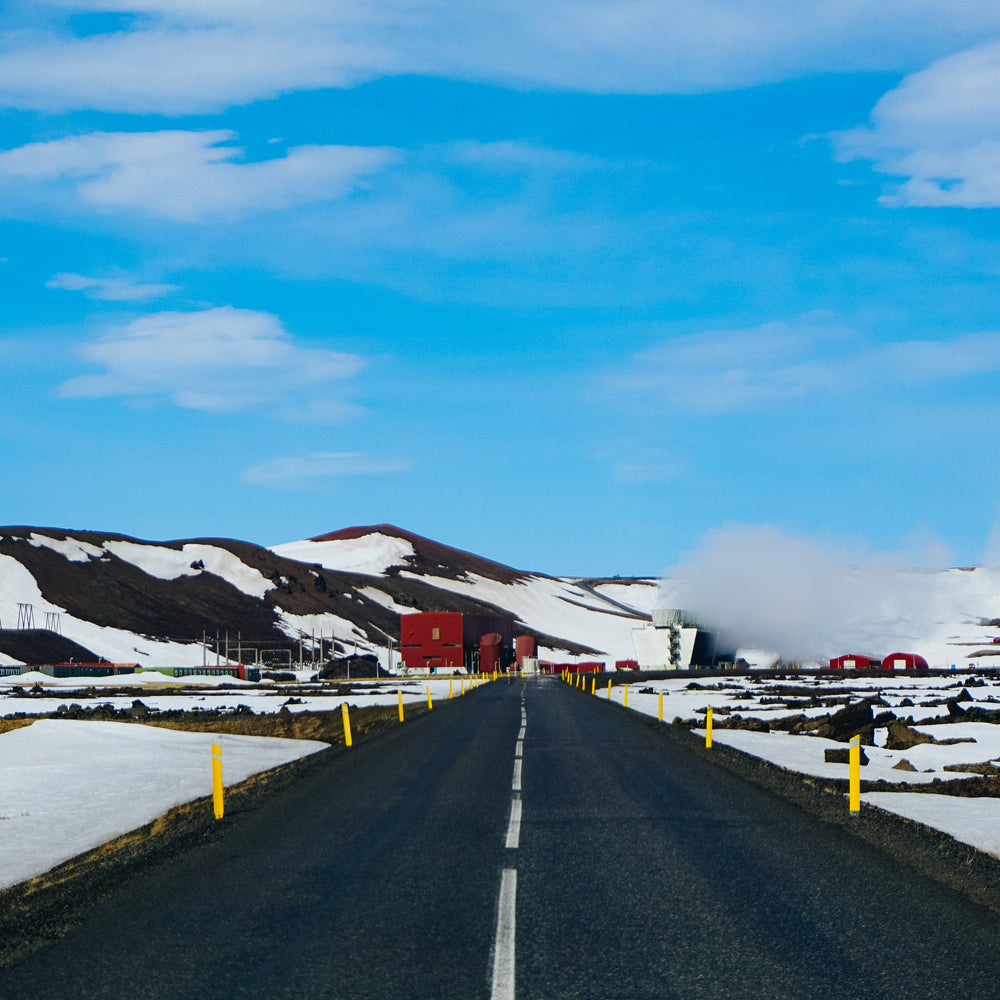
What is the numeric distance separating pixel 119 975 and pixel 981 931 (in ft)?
21.5

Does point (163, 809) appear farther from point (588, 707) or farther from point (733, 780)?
point (588, 707)

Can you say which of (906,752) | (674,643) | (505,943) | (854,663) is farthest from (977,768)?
(854,663)

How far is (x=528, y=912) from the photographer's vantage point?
29.2 ft

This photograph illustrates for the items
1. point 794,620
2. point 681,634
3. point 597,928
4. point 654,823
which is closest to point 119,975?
point 597,928

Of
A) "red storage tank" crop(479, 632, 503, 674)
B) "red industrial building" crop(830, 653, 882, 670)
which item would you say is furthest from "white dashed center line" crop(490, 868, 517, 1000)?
"red storage tank" crop(479, 632, 503, 674)

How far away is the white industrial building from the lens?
114125 millimetres

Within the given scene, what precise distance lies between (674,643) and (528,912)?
107885 mm

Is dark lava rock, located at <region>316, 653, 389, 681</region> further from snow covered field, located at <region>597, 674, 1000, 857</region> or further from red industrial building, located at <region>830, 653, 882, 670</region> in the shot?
red industrial building, located at <region>830, 653, 882, 670</region>

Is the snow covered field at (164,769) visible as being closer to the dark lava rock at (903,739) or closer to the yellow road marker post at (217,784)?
the dark lava rock at (903,739)

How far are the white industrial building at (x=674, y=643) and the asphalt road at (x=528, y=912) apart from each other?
329 ft

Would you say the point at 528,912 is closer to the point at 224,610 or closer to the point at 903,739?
the point at 903,739

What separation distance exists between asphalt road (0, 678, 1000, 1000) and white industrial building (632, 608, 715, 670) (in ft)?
329

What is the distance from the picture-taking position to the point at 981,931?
8.28 meters

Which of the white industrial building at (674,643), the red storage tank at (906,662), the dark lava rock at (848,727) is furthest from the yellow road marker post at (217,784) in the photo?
the red storage tank at (906,662)
